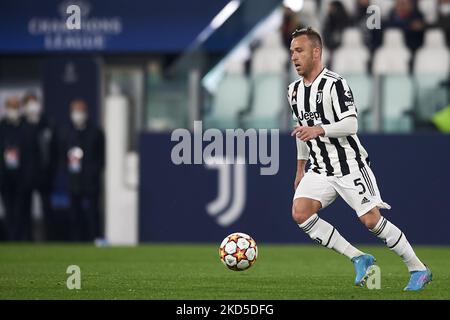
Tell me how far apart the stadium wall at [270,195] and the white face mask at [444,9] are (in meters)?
3.16

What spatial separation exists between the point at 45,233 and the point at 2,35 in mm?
3680

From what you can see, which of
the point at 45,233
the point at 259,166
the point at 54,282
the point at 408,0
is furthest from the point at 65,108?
the point at 54,282

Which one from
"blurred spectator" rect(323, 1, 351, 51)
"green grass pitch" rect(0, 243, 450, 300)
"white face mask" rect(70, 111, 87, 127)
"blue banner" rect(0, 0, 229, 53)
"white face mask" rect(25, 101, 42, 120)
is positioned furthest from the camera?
"blue banner" rect(0, 0, 229, 53)

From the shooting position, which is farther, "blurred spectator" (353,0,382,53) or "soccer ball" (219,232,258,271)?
"blurred spectator" (353,0,382,53)

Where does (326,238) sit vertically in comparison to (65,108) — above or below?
below

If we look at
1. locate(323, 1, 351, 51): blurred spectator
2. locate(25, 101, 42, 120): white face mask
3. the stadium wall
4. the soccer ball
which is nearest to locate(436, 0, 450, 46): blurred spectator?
locate(323, 1, 351, 51): blurred spectator

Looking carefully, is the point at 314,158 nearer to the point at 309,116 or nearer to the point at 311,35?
the point at 309,116

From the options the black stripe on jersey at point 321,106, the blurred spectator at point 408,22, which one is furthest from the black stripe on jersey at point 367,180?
the blurred spectator at point 408,22

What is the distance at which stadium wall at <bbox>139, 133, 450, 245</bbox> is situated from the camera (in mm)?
15906

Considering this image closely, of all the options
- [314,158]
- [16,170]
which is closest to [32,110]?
[16,170]

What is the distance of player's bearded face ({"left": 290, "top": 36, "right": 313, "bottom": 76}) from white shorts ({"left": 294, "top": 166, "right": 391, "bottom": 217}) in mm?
850

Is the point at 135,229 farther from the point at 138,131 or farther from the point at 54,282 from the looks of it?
the point at 54,282

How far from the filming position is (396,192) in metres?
15.9

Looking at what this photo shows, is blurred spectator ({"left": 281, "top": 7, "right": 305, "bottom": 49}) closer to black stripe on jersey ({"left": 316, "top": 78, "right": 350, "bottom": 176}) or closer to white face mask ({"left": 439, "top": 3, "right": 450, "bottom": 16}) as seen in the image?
white face mask ({"left": 439, "top": 3, "right": 450, "bottom": 16})
